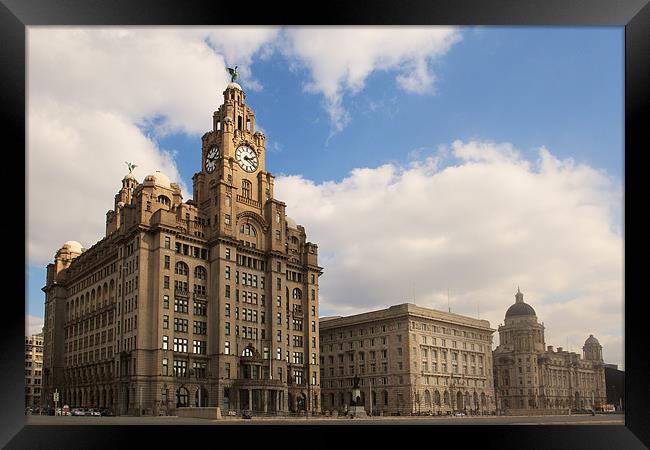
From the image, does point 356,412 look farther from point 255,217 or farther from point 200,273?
point 255,217

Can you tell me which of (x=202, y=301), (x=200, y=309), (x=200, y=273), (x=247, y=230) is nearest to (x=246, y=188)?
(x=247, y=230)

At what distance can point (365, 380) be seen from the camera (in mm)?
104250

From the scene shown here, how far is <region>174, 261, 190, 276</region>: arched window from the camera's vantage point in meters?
76.1

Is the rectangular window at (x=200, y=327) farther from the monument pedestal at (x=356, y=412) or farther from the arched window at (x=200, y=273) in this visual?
the monument pedestal at (x=356, y=412)

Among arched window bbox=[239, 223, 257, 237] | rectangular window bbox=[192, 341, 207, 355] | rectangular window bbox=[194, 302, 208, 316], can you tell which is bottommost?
rectangular window bbox=[192, 341, 207, 355]

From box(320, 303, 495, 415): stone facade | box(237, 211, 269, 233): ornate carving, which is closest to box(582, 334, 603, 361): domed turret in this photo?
box(320, 303, 495, 415): stone facade

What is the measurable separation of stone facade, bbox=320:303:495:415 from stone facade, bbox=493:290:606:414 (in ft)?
73.7

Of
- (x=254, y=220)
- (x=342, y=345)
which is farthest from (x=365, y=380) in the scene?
(x=254, y=220)

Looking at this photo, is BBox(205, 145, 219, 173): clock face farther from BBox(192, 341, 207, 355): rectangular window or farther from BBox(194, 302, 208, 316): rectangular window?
BBox(192, 341, 207, 355): rectangular window

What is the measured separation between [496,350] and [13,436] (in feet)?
434

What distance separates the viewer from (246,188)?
8669 cm

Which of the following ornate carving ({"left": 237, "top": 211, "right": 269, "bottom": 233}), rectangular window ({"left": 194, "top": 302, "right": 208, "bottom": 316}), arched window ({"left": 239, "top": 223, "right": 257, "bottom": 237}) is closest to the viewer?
rectangular window ({"left": 194, "top": 302, "right": 208, "bottom": 316})

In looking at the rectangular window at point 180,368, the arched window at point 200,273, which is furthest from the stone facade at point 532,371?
the rectangular window at point 180,368

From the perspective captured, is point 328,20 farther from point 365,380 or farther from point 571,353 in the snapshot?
point 571,353
